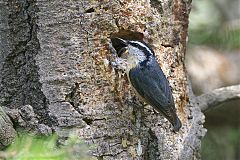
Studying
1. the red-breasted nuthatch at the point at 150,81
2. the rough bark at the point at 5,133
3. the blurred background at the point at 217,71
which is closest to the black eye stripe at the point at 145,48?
the red-breasted nuthatch at the point at 150,81

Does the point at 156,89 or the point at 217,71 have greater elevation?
the point at 217,71

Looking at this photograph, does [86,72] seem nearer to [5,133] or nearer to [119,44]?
[119,44]

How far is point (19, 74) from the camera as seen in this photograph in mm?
2359

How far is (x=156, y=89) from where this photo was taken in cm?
259

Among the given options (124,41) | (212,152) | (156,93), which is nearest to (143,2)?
(124,41)

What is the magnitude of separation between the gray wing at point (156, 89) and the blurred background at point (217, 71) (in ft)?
3.33

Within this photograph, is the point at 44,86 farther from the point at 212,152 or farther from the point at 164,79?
the point at 212,152

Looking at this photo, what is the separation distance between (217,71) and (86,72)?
208cm

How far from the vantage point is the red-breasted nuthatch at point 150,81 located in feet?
7.88

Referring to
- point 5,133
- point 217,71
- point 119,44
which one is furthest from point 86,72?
point 217,71

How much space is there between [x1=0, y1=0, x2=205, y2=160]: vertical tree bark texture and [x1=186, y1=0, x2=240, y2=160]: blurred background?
1247 mm

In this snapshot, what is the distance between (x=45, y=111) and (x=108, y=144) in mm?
266

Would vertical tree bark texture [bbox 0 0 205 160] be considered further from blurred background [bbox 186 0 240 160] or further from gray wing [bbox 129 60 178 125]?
blurred background [bbox 186 0 240 160]

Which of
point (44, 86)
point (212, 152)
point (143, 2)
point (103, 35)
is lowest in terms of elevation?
point (212, 152)
